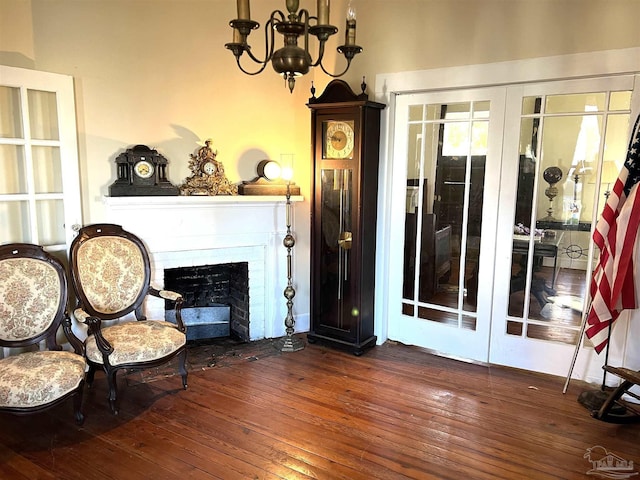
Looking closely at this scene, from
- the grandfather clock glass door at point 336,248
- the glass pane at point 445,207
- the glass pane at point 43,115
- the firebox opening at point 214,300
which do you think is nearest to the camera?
the glass pane at point 43,115

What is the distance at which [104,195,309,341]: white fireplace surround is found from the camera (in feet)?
11.5

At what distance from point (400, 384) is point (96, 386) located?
215 centimetres

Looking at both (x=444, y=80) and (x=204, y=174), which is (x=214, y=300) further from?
(x=444, y=80)

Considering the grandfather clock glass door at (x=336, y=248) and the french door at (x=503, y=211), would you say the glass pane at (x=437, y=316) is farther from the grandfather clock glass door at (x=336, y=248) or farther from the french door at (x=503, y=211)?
the grandfather clock glass door at (x=336, y=248)

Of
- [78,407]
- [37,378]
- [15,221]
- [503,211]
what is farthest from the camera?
[503,211]

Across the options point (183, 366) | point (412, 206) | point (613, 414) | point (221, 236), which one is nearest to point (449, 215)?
point (412, 206)

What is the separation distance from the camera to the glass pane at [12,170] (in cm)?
302

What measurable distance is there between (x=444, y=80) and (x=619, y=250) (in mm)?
1711

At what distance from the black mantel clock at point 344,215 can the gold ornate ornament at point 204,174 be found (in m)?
0.81

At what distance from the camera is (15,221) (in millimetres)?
3096

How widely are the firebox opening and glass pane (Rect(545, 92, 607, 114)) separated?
2.69 m

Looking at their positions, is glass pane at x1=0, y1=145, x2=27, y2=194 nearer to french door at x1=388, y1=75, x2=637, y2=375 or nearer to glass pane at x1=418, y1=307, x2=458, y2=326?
french door at x1=388, y1=75, x2=637, y2=375

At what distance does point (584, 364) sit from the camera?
335 cm

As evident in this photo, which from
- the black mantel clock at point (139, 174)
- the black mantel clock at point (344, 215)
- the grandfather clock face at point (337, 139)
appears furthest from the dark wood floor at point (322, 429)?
the grandfather clock face at point (337, 139)
